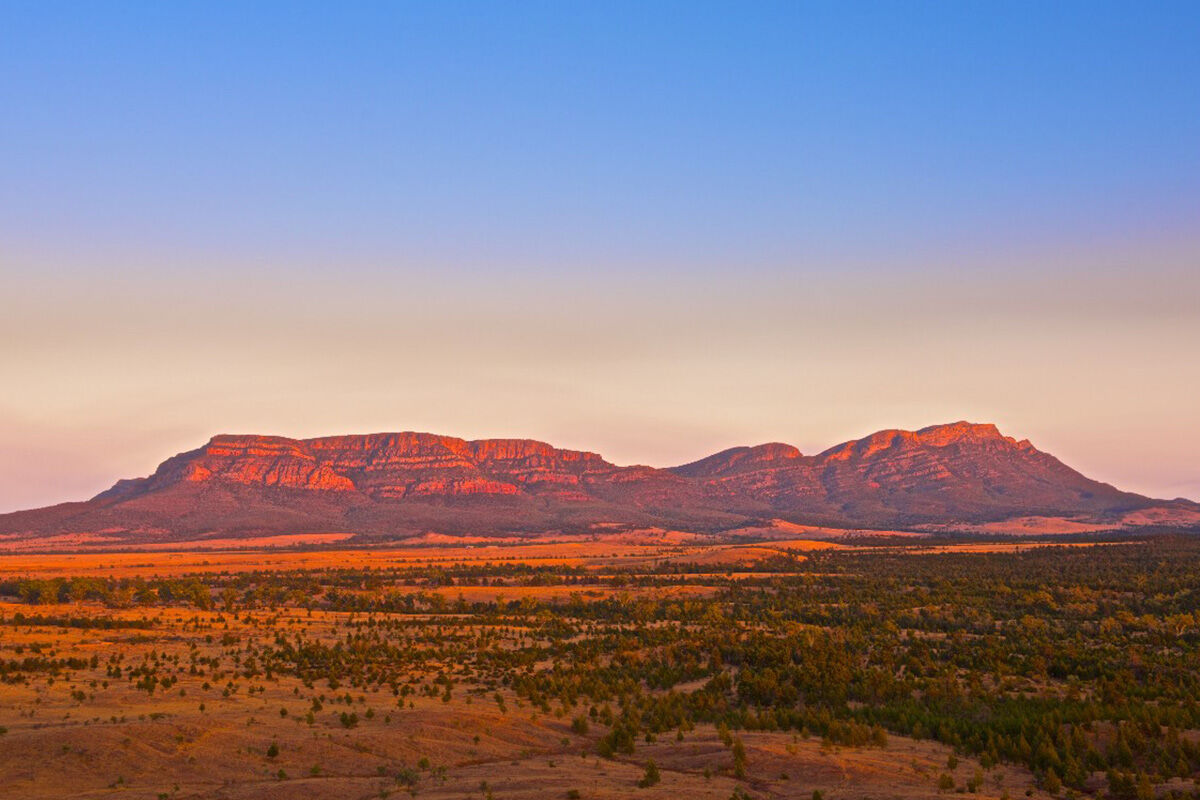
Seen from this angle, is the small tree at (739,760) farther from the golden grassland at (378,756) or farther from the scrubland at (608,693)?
the golden grassland at (378,756)

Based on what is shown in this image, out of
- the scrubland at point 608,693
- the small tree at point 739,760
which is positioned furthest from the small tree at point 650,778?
the small tree at point 739,760

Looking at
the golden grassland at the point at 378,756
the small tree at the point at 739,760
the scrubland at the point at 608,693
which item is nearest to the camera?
the golden grassland at the point at 378,756

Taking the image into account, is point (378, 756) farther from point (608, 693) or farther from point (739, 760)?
point (608, 693)

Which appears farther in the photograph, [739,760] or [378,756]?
Result: [378,756]

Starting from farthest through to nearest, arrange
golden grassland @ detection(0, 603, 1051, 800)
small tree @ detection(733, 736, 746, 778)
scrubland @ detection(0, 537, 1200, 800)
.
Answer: small tree @ detection(733, 736, 746, 778), scrubland @ detection(0, 537, 1200, 800), golden grassland @ detection(0, 603, 1051, 800)

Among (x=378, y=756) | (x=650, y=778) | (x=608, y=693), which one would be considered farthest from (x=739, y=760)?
(x=608, y=693)

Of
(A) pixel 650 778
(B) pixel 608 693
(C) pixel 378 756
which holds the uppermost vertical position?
(A) pixel 650 778

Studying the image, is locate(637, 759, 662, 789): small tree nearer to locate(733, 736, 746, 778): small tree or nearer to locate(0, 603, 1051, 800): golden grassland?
locate(0, 603, 1051, 800): golden grassland

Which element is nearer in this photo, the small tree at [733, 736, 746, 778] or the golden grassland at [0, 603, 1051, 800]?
the golden grassland at [0, 603, 1051, 800]

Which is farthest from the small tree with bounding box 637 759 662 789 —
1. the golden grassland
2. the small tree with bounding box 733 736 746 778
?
the small tree with bounding box 733 736 746 778

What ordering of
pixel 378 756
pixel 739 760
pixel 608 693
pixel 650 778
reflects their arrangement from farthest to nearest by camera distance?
pixel 608 693
pixel 378 756
pixel 739 760
pixel 650 778

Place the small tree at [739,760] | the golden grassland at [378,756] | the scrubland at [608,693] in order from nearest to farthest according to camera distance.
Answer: the golden grassland at [378,756], the scrubland at [608,693], the small tree at [739,760]
